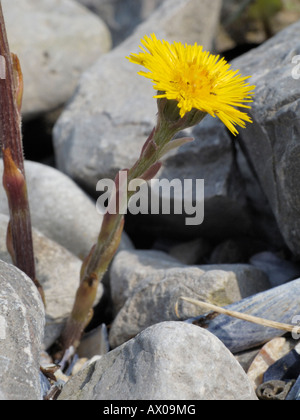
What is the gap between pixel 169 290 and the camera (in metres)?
2.24

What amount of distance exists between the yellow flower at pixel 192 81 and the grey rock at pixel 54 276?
1073 mm

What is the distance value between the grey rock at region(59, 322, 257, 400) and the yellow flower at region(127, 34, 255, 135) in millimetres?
640

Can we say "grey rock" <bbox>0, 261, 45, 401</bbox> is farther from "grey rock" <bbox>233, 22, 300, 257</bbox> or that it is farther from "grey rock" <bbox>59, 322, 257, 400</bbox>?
"grey rock" <bbox>233, 22, 300, 257</bbox>

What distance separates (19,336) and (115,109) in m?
1.88

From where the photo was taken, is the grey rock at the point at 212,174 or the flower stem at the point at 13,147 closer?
the flower stem at the point at 13,147

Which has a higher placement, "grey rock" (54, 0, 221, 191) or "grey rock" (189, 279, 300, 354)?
"grey rock" (54, 0, 221, 191)

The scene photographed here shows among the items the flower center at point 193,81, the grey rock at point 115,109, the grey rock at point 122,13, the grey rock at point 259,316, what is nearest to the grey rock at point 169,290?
the grey rock at point 259,316

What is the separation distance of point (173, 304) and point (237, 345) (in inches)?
12.2

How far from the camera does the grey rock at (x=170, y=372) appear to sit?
1.49m

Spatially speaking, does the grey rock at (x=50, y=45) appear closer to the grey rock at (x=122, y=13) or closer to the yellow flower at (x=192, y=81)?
the grey rock at (x=122, y=13)

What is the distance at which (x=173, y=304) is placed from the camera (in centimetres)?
218

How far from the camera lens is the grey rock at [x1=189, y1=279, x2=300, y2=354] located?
1991mm

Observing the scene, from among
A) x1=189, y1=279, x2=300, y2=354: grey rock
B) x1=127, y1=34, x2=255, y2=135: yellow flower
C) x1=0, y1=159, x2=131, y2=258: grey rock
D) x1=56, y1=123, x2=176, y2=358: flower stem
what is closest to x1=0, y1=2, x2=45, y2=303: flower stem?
x1=56, y1=123, x2=176, y2=358: flower stem
